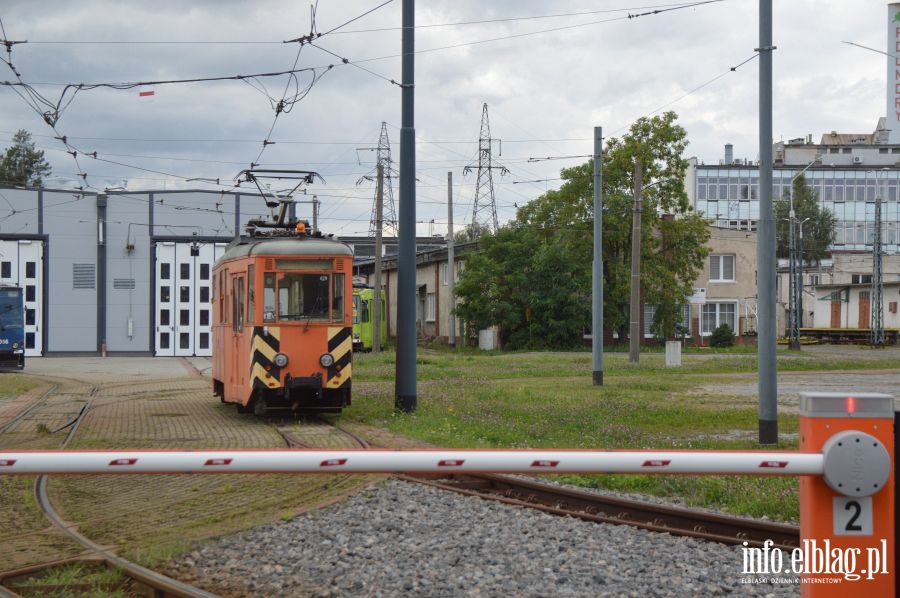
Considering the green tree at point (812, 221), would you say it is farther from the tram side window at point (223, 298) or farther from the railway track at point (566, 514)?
the railway track at point (566, 514)

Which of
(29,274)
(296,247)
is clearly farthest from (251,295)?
(29,274)

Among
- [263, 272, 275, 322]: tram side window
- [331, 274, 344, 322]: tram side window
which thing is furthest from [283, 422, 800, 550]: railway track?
[263, 272, 275, 322]: tram side window

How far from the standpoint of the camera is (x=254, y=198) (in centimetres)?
5425

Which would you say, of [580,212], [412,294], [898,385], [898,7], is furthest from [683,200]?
[412,294]

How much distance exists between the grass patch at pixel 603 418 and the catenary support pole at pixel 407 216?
70 centimetres

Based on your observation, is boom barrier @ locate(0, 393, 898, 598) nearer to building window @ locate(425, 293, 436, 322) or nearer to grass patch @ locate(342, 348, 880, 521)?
grass patch @ locate(342, 348, 880, 521)

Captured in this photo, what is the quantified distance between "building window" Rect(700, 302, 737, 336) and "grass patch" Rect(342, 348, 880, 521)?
28262mm

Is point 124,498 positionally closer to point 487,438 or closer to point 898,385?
point 487,438

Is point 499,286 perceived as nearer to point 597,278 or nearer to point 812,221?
point 597,278

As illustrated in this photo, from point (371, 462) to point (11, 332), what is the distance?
126ft

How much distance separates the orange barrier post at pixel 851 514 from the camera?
4.17m

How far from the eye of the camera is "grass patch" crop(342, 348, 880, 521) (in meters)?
10.6

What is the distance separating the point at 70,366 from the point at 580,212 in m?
26.0

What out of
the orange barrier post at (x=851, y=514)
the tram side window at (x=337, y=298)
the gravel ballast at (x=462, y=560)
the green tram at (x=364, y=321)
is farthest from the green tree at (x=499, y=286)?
the orange barrier post at (x=851, y=514)
